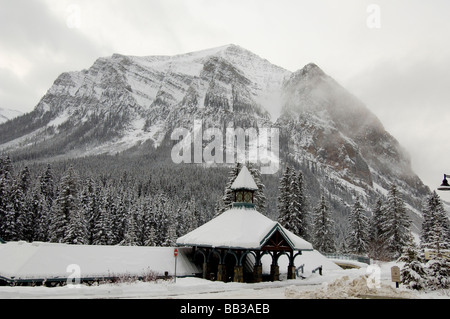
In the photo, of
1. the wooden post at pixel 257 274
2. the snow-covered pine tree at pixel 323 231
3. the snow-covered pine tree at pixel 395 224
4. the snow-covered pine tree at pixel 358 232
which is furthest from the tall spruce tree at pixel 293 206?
the wooden post at pixel 257 274

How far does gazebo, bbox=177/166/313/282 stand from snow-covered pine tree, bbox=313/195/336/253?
26720 mm

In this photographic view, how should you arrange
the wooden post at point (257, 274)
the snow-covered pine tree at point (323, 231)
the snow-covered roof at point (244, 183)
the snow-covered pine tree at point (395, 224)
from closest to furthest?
the wooden post at point (257, 274), the snow-covered roof at point (244, 183), the snow-covered pine tree at point (395, 224), the snow-covered pine tree at point (323, 231)

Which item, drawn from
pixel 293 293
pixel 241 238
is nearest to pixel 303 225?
pixel 241 238

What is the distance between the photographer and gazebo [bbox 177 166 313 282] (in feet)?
93.4

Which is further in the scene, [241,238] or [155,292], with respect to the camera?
[241,238]

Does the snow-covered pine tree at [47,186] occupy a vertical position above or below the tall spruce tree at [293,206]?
above

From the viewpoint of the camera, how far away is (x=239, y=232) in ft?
96.5

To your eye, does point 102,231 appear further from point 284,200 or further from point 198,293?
point 198,293

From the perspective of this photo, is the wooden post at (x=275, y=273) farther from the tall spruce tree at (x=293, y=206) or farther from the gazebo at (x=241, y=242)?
the tall spruce tree at (x=293, y=206)

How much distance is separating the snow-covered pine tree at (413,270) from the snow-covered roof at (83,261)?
53.5ft

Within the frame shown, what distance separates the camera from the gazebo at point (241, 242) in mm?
28469
